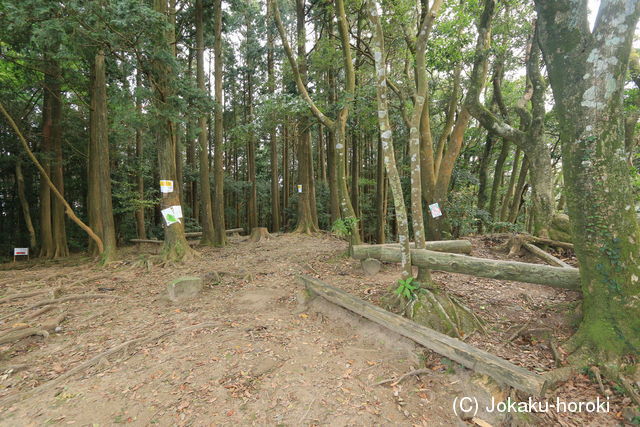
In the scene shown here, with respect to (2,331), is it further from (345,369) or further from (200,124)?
(200,124)

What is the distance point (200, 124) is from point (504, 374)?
1101cm

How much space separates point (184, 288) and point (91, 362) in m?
1.91

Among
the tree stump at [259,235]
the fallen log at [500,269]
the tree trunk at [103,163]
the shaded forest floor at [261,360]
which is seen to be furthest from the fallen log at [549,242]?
the tree trunk at [103,163]

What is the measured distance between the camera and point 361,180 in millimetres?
15133

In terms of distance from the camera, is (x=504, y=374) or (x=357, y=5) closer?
(x=504, y=374)

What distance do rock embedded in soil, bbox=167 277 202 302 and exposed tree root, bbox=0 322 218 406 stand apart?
3.98 feet

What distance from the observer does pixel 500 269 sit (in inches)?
143

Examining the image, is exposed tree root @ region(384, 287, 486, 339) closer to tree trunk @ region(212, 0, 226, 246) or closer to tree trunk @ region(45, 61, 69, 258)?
tree trunk @ region(212, 0, 226, 246)

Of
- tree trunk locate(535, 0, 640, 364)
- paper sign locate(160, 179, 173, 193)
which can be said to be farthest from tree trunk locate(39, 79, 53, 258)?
tree trunk locate(535, 0, 640, 364)

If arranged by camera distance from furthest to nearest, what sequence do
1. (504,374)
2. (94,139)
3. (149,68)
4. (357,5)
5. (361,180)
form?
(361,180) → (94,139) → (357,5) → (149,68) → (504,374)

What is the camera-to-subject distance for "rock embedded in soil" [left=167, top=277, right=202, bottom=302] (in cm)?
497

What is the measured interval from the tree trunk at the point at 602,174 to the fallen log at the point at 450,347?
1058 millimetres

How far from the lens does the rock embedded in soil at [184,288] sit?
4.97m

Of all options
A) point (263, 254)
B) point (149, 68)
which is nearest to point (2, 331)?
A: point (263, 254)
